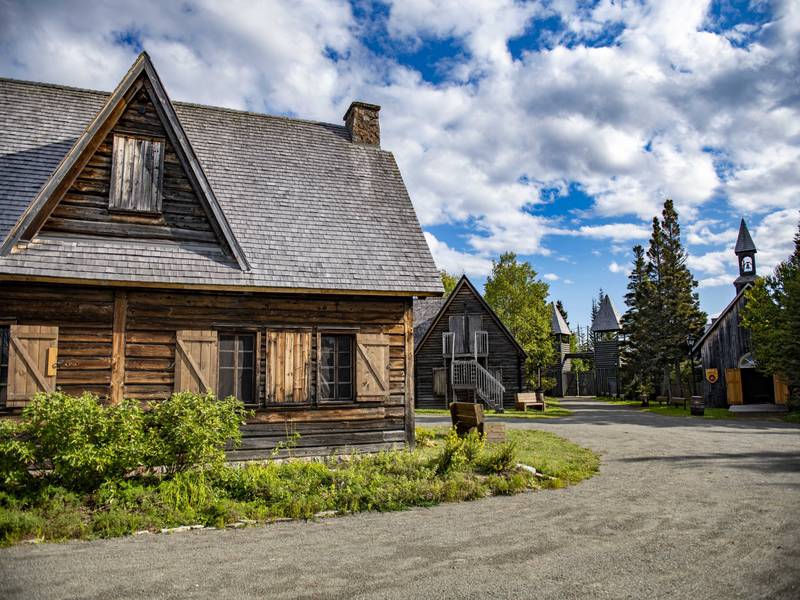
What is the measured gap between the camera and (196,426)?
915cm

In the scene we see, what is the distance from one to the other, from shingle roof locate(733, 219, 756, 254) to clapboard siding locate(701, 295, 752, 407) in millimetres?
8944

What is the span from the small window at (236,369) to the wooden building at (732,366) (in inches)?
1127

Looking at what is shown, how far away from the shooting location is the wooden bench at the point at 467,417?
1368 cm

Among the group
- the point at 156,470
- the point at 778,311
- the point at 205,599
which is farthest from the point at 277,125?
the point at 778,311

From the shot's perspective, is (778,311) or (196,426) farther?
(778,311)

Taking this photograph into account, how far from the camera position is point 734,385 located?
104 ft

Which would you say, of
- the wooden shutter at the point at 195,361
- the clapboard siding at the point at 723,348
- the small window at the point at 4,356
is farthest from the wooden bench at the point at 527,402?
the small window at the point at 4,356

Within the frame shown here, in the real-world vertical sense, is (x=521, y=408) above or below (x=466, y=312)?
below

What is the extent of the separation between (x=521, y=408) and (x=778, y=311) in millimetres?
12844

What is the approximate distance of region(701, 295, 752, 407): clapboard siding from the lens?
32.1 metres

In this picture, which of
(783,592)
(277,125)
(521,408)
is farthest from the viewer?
(521,408)

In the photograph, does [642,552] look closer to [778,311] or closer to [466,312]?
[778,311]

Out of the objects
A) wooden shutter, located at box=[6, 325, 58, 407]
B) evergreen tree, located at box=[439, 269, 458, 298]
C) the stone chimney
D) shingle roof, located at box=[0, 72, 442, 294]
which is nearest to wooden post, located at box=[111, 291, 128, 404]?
shingle roof, located at box=[0, 72, 442, 294]

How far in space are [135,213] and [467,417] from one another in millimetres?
8727
